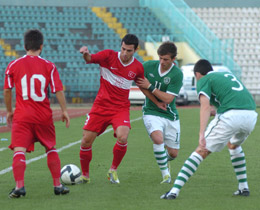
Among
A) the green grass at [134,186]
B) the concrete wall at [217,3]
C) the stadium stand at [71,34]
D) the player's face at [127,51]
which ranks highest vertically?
the player's face at [127,51]

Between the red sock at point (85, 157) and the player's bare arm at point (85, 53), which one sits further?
the red sock at point (85, 157)

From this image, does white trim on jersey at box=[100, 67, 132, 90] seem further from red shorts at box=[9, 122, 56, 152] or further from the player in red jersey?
red shorts at box=[9, 122, 56, 152]

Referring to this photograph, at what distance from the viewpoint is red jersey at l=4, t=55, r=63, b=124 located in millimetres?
6645

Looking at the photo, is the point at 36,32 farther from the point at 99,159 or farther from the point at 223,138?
the point at 99,159

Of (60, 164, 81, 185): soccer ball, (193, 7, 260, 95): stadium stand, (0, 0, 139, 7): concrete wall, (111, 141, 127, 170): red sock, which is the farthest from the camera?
(193, 7, 260, 95): stadium stand

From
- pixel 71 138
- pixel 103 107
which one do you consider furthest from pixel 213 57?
pixel 103 107

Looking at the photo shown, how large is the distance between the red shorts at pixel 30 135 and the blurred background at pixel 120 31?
27241 mm

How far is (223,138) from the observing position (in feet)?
21.2

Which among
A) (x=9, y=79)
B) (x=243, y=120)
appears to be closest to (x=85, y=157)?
(x=9, y=79)

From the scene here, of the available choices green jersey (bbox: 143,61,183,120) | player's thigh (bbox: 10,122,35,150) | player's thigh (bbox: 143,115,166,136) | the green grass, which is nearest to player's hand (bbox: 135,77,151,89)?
green jersey (bbox: 143,61,183,120)

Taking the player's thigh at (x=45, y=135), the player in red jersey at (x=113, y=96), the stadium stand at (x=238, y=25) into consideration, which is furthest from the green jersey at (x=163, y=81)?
the stadium stand at (x=238, y=25)

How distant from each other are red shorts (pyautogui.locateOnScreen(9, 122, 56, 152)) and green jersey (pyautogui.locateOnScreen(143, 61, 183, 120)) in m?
1.95

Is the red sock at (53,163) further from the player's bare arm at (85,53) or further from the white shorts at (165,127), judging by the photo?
the white shorts at (165,127)

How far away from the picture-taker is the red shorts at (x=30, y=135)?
6.63 meters
